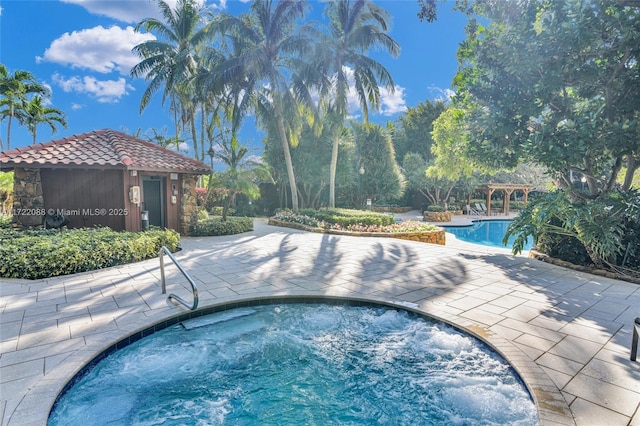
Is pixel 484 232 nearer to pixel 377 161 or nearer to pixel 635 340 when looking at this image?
pixel 377 161

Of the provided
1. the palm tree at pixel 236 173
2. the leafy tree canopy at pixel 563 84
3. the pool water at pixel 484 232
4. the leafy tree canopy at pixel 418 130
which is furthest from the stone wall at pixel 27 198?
the leafy tree canopy at pixel 418 130

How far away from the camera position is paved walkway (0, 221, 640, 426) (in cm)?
276

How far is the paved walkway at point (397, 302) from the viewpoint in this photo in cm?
276

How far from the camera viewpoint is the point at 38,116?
22.9 meters

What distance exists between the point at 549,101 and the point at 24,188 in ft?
40.5

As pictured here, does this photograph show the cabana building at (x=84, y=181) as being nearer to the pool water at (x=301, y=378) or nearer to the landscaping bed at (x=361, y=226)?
the landscaping bed at (x=361, y=226)

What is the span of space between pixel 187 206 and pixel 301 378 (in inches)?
344

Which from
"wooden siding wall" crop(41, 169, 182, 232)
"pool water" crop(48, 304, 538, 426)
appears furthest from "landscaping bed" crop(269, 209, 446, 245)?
"pool water" crop(48, 304, 538, 426)

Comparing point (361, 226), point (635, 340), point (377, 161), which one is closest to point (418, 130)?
point (377, 161)

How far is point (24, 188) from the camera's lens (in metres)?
8.59

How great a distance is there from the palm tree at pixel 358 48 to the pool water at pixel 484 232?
782cm

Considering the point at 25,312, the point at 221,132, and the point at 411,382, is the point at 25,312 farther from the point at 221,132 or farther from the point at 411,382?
the point at 221,132

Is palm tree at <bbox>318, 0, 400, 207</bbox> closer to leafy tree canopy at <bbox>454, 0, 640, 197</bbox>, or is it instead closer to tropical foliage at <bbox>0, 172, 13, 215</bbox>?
leafy tree canopy at <bbox>454, 0, 640, 197</bbox>

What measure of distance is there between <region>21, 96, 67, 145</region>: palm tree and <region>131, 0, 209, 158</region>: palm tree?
9.77 meters
